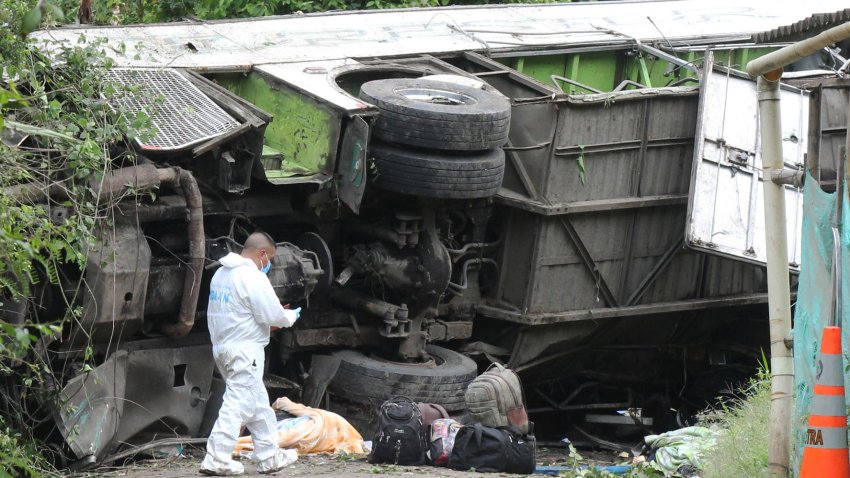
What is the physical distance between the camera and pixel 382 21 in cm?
1190

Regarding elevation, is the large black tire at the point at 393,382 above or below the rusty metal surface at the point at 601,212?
below

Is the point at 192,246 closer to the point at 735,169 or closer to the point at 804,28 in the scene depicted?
the point at 735,169

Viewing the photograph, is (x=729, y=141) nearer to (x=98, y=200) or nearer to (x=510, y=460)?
(x=510, y=460)

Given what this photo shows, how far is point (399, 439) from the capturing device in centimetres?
812

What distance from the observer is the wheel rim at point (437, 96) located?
9.56 metres

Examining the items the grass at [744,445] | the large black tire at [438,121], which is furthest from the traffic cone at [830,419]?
the large black tire at [438,121]

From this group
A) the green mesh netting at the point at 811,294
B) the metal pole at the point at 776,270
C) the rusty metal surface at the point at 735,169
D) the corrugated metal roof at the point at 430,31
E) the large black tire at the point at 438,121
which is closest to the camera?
the green mesh netting at the point at 811,294

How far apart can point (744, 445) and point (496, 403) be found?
1845 mm

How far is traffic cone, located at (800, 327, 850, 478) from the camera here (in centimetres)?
532

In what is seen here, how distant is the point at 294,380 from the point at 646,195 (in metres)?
3.21

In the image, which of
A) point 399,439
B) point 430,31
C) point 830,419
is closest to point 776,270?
point 830,419

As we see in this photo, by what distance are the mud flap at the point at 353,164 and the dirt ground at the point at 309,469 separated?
1761 millimetres

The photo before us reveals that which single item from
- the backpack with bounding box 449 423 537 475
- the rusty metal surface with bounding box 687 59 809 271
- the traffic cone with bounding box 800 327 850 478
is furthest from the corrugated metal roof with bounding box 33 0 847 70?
the traffic cone with bounding box 800 327 850 478

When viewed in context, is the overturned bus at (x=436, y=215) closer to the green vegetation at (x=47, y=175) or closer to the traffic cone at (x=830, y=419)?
the green vegetation at (x=47, y=175)
